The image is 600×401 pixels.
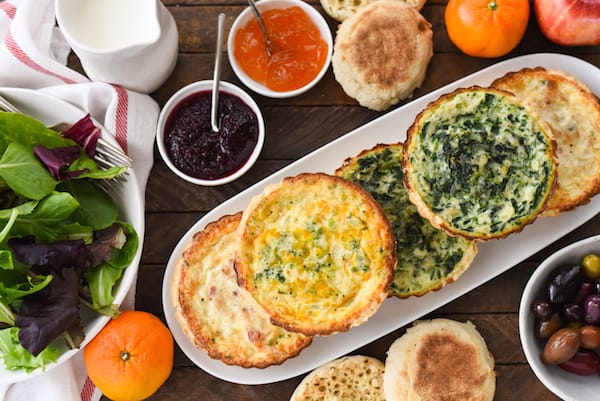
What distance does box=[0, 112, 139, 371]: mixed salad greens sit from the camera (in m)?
3.16

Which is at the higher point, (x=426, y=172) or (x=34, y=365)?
(x=426, y=172)

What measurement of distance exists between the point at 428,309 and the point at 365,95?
108 centimetres

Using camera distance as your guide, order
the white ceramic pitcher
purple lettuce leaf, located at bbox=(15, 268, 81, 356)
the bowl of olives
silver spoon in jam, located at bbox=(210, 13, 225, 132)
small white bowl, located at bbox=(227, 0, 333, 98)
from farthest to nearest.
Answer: small white bowl, located at bbox=(227, 0, 333, 98), silver spoon in jam, located at bbox=(210, 13, 225, 132), the bowl of olives, the white ceramic pitcher, purple lettuce leaf, located at bbox=(15, 268, 81, 356)

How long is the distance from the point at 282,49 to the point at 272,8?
210 millimetres

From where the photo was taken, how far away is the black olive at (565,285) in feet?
11.4

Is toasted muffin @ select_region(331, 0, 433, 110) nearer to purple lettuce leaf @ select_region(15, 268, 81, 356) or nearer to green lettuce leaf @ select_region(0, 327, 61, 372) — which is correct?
purple lettuce leaf @ select_region(15, 268, 81, 356)

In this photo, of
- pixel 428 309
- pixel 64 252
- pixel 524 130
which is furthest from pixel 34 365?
pixel 524 130

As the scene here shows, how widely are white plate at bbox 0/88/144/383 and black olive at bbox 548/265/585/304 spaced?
1913mm

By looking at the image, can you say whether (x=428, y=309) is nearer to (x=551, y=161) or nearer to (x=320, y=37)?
(x=551, y=161)

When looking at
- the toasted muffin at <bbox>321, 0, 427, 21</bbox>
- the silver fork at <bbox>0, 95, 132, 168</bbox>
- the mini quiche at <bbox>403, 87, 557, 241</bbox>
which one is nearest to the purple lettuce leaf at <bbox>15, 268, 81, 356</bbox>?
the silver fork at <bbox>0, 95, 132, 168</bbox>

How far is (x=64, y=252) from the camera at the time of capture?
3.19 metres

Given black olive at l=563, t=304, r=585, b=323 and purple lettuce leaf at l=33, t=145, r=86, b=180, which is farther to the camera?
black olive at l=563, t=304, r=585, b=323

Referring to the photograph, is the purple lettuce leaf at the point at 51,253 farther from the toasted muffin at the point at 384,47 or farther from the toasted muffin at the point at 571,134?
the toasted muffin at the point at 571,134

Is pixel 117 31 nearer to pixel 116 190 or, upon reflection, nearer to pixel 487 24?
pixel 116 190
